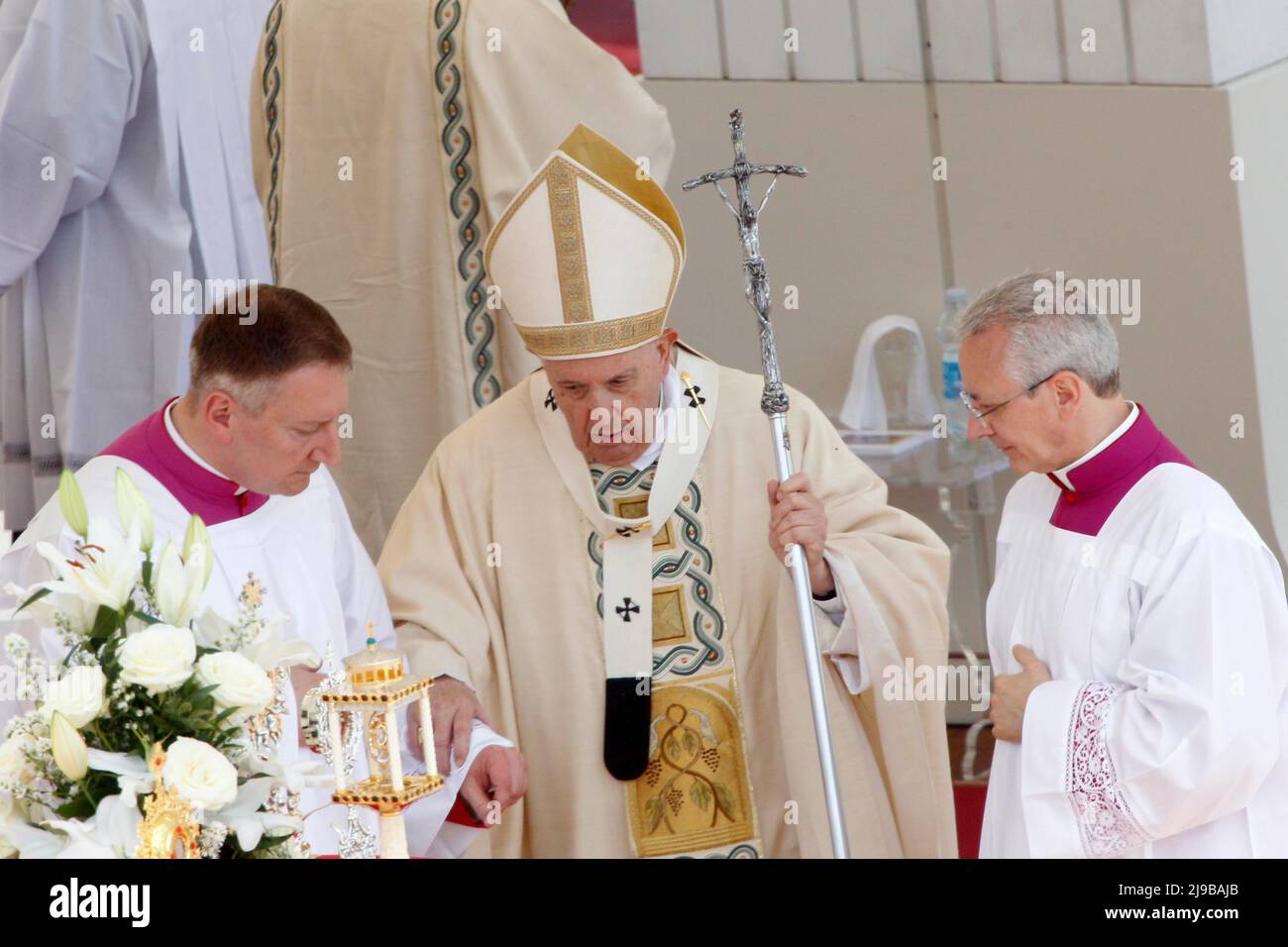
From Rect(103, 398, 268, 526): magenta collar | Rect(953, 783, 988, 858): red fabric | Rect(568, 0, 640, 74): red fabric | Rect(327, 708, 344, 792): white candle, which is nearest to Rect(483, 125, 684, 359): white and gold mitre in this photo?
Rect(103, 398, 268, 526): magenta collar

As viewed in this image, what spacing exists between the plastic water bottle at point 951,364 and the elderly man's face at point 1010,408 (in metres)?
3.48

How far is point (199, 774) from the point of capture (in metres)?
2.11

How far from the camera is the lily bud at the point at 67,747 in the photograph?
2.07 metres

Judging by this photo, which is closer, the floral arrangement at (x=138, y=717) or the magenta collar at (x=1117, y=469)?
the floral arrangement at (x=138, y=717)

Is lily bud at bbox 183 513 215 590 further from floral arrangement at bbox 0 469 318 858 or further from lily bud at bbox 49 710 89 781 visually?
lily bud at bbox 49 710 89 781

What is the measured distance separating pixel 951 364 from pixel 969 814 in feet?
6.13

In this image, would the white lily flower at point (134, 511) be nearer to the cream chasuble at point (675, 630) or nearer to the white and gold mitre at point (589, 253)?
the cream chasuble at point (675, 630)

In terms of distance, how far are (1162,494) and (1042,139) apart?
3.89 m

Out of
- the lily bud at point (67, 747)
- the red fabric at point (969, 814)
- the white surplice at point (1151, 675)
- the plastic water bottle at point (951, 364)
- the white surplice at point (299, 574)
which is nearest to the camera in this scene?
the lily bud at point (67, 747)

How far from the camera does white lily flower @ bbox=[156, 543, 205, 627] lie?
2.28 metres

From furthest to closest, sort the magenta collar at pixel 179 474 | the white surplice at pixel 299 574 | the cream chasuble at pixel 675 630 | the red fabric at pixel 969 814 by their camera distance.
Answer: the red fabric at pixel 969 814, the cream chasuble at pixel 675 630, the magenta collar at pixel 179 474, the white surplice at pixel 299 574

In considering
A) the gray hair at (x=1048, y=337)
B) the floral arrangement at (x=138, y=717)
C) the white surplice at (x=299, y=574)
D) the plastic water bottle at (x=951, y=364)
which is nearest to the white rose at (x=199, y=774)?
the floral arrangement at (x=138, y=717)

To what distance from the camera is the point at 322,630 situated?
3.51m
